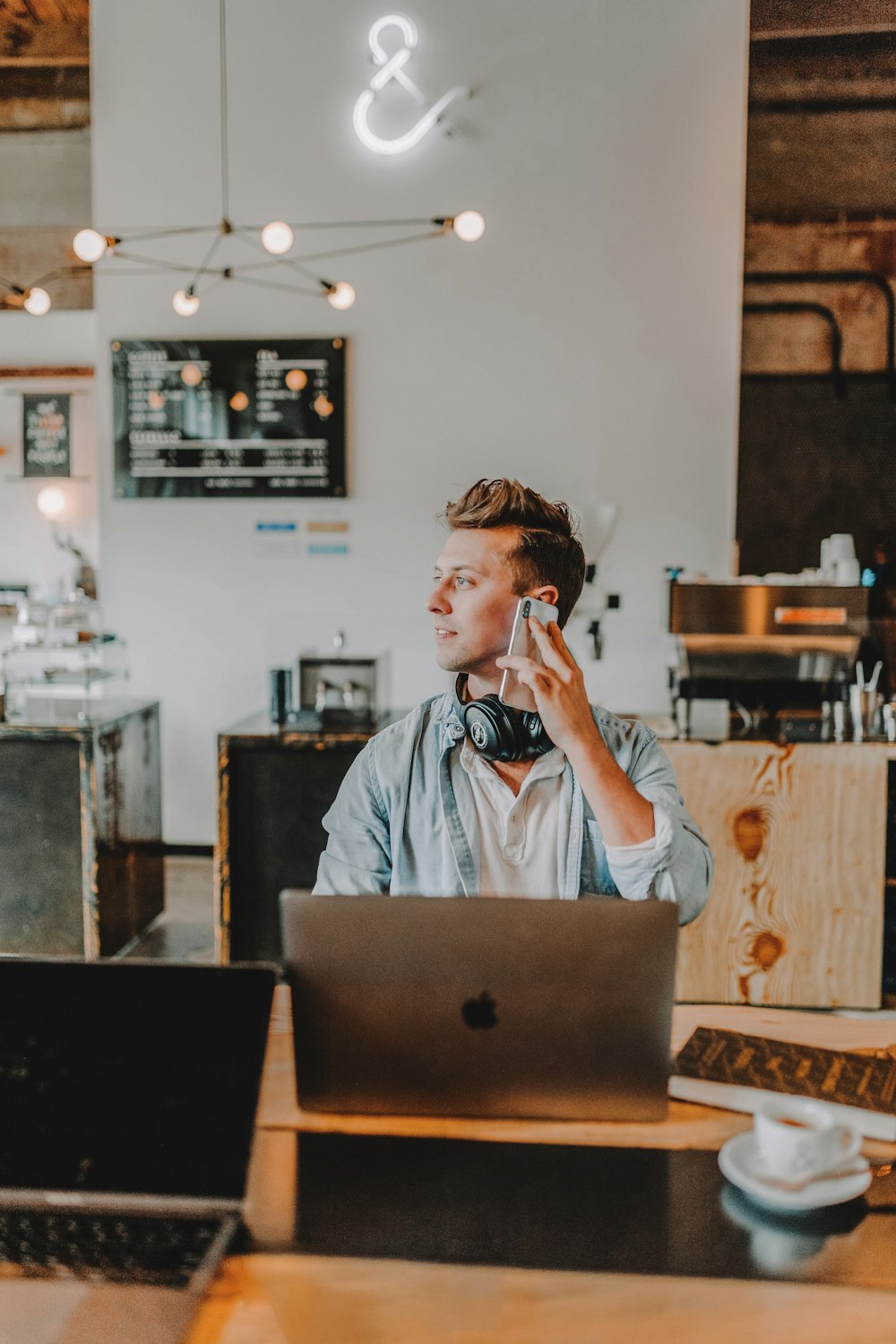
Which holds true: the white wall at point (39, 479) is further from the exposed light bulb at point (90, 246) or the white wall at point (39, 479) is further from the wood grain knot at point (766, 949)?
the wood grain knot at point (766, 949)

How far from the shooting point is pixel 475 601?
65.7 inches

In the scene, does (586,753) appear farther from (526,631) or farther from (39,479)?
(39,479)

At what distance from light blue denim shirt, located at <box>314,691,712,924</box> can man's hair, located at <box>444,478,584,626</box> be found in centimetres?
24

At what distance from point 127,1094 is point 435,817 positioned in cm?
74

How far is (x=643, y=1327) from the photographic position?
0.74 meters

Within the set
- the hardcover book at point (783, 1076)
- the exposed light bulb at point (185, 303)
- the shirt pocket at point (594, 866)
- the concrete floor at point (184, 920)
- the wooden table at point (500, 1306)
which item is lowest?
the concrete floor at point (184, 920)

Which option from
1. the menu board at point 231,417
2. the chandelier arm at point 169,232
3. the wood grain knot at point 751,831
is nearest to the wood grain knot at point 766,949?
the wood grain knot at point 751,831

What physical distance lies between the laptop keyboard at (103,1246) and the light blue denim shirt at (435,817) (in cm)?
69

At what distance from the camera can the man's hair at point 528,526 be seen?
5.51ft

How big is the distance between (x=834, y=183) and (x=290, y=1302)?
5.05m

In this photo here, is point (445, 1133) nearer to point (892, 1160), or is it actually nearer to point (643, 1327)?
point (643, 1327)

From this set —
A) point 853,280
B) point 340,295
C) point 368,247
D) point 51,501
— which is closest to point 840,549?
point 853,280

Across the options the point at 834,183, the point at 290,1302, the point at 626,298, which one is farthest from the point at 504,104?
the point at 290,1302

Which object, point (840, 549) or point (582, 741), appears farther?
point (840, 549)
